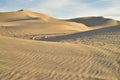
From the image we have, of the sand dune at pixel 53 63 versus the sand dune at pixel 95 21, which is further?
the sand dune at pixel 95 21

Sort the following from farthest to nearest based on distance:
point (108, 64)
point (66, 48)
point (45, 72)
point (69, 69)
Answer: point (66, 48) < point (108, 64) < point (69, 69) < point (45, 72)

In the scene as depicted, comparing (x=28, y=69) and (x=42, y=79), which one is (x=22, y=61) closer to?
(x=28, y=69)

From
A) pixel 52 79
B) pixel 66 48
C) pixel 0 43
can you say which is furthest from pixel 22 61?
pixel 66 48

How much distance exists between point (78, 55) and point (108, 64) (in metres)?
1.66

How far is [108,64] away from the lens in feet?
39.3

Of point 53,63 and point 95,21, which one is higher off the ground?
point 95,21

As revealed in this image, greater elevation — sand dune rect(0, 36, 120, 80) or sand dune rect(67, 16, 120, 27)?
sand dune rect(67, 16, 120, 27)

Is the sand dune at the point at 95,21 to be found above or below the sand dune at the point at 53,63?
above

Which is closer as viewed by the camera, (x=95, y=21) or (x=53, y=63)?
(x=53, y=63)

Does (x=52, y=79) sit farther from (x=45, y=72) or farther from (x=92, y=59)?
(x=92, y=59)

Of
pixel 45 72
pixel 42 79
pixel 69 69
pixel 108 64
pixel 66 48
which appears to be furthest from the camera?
pixel 66 48

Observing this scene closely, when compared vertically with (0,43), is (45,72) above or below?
below

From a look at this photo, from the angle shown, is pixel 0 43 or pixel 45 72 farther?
pixel 0 43

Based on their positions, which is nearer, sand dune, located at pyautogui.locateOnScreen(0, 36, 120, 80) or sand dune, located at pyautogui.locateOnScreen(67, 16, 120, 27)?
sand dune, located at pyautogui.locateOnScreen(0, 36, 120, 80)
